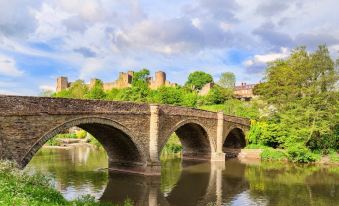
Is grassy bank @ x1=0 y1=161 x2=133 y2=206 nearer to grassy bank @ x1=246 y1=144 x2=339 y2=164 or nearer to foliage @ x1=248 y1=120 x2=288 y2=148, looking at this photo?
grassy bank @ x1=246 y1=144 x2=339 y2=164

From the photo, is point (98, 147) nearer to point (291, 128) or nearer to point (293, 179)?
point (291, 128)

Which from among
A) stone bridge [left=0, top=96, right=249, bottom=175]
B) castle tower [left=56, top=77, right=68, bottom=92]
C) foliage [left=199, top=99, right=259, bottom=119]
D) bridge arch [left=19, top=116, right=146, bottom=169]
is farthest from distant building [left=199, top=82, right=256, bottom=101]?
bridge arch [left=19, top=116, right=146, bottom=169]

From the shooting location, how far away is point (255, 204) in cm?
2130

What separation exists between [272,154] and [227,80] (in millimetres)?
44646

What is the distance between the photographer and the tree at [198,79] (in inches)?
3551

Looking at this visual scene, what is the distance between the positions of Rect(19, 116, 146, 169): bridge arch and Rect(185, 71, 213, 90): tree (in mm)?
60250

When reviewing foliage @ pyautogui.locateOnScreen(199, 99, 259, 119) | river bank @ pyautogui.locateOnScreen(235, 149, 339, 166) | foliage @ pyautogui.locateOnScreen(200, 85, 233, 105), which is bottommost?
river bank @ pyautogui.locateOnScreen(235, 149, 339, 166)

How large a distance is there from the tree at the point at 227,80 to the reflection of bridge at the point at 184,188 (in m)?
53.6

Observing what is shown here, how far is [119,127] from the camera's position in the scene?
86.1ft

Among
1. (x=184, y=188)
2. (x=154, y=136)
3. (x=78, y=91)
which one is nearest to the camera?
(x=184, y=188)

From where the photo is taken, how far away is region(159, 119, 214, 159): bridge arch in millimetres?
39562

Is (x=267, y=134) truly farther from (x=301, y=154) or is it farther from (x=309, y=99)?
(x=309, y=99)

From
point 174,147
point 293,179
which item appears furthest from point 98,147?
point 293,179

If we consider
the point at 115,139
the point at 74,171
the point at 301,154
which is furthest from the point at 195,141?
the point at 74,171
